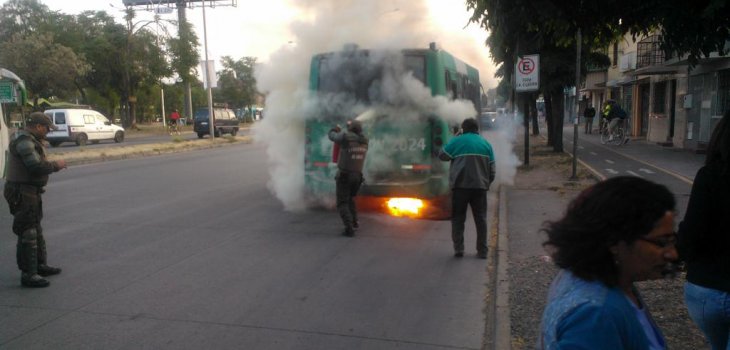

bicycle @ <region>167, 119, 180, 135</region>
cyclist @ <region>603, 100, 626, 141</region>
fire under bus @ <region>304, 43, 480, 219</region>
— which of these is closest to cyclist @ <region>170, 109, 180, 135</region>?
bicycle @ <region>167, 119, 180, 135</region>

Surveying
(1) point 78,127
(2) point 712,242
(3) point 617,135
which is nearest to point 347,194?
(2) point 712,242

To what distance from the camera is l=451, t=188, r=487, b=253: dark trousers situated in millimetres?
6363

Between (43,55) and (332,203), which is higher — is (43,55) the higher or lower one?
the higher one

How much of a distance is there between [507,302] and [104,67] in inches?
1700

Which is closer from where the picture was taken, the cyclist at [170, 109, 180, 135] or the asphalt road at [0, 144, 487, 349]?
the asphalt road at [0, 144, 487, 349]

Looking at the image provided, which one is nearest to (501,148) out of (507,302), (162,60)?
(507,302)

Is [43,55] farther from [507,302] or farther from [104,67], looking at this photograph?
[507,302]

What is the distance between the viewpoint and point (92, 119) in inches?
1085

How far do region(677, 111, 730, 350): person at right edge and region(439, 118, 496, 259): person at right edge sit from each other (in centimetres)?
388

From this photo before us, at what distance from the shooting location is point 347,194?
7.63 meters

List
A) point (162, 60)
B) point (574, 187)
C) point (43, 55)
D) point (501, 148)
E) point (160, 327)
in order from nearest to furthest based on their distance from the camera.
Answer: point (160, 327) < point (574, 187) < point (501, 148) < point (43, 55) < point (162, 60)

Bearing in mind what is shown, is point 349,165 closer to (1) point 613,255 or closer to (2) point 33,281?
(2) point 33,281

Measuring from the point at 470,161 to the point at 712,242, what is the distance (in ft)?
13.1

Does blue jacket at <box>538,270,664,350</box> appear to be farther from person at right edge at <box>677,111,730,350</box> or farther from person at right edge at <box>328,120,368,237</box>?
person at right edge at <box>328,120,368,237</box>
